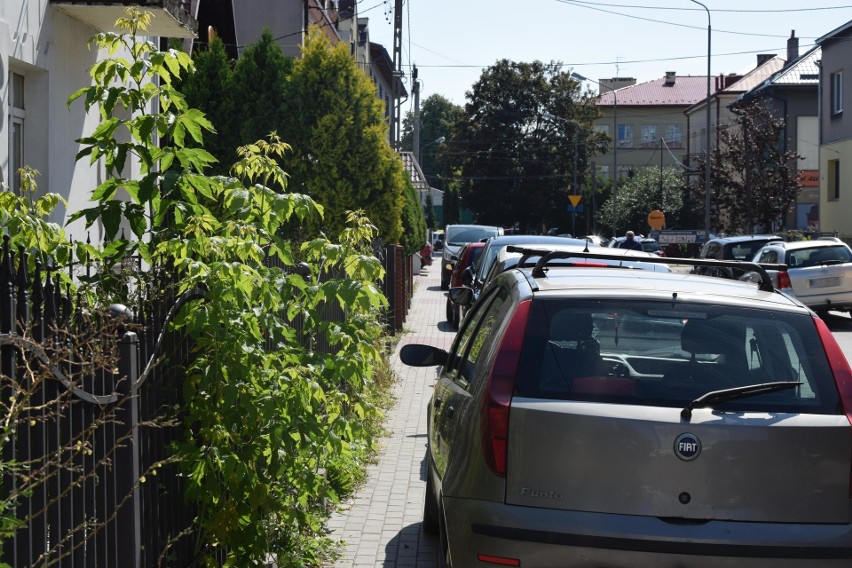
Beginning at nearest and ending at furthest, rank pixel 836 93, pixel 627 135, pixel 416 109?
pixel 836 93 → pixel 416 109 → pixel 627 135

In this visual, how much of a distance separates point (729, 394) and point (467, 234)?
123ft

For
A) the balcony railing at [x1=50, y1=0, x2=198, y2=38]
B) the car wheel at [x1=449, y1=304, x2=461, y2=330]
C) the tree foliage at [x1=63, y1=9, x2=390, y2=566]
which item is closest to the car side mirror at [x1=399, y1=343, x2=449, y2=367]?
the tree foliage at [x1=63, y1=9, x2=390, y2=566]

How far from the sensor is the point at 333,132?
18609 millimetres

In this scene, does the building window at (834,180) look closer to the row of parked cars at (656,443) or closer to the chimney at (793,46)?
the chimney at (793,46)

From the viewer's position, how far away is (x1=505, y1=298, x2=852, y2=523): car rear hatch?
415 cm

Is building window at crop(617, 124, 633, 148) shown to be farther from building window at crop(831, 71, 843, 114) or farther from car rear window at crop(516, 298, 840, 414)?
car rear window at crop(516, 298, 840, 414)

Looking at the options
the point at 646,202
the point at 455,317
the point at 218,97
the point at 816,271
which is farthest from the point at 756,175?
the point at 218,97

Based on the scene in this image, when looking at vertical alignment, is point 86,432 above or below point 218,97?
below

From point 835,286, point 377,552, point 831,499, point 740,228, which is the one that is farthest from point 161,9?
point 740,228

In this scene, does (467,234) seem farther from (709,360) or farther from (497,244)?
(709,360)

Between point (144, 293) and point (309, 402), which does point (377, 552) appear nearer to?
point (309, 402)

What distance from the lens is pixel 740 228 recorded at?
174 ft

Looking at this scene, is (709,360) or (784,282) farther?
(784,282)

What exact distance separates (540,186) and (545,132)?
399 cm
